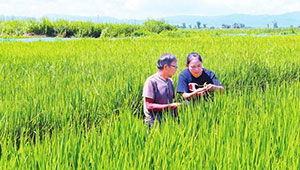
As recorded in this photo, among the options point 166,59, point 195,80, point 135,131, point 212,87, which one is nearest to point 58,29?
point 195,80

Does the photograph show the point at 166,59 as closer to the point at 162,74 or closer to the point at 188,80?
the point at 162,74

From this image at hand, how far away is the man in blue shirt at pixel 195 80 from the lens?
2.92 metres

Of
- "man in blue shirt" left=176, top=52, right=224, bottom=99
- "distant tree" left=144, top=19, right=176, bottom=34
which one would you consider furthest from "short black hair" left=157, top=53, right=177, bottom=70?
"distant tree" left=144, top=19, right=176, bottom=34

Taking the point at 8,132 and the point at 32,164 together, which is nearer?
the point at 32,164

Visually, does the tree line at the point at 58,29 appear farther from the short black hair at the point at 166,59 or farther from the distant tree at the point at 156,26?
the short black hair at the point at 166,59

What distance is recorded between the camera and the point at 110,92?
10.4ft

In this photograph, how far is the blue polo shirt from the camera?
302cm

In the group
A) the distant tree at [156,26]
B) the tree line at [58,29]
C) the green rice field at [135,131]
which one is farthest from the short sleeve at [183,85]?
the distant tree at [156,26]

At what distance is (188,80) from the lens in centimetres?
304

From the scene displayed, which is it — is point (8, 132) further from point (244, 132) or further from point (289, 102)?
point (289, 102)

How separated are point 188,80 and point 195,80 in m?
0.07

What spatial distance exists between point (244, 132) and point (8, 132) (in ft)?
4.93

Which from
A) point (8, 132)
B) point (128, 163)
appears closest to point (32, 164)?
point (128, 163)

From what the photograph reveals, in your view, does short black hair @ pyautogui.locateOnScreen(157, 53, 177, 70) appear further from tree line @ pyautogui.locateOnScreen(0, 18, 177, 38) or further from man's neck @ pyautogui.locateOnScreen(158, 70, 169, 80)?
tree line @ pyautogui.locateOnScreen(0, 18, 177, 38)
